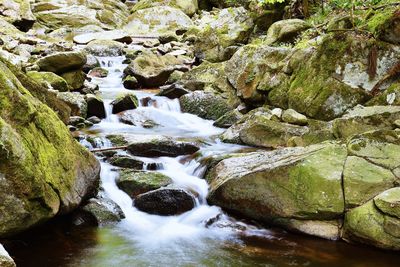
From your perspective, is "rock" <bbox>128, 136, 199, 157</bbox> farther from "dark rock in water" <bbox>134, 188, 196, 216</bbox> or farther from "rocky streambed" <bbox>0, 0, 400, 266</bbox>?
"dark rock in water" <bbox>134, 188, 196, 216</bbox>

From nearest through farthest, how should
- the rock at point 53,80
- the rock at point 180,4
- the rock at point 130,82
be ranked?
the rock at point 53,80 → the rock at point 130,82 → the rock at point 180,4

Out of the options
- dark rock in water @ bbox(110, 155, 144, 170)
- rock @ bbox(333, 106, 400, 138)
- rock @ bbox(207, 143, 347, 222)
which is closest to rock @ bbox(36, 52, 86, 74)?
dark rock in water @ bbox(110, 155, 144, 170)

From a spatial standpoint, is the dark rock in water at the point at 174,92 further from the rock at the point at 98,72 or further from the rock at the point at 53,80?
the rock at the point at 98,72

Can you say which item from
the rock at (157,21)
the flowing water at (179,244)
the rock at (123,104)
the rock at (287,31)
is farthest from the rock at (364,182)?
the rock at (157,21)

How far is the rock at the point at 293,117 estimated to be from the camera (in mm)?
9508

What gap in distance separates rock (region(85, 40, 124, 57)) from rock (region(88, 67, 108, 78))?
8.90 ft

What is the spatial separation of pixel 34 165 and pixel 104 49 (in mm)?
14976

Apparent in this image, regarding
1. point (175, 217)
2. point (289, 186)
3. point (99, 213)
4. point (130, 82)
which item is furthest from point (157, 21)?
point (289, 186)

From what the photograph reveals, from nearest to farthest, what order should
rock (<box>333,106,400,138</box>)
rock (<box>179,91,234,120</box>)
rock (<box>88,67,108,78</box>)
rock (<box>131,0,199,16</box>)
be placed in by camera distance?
rock (<box>333,106,400,138</box>) → rock (<box>179,91,234,120</box>) → rock (<box>88,67,108,78</box>) → rock (<box>131,0,199,16</box>)

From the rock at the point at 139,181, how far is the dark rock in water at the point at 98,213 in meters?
0.43

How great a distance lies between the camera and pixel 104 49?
19062 millimetres

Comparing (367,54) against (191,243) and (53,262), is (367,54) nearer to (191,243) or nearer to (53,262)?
(191,243)

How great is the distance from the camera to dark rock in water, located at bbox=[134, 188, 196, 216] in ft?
21.0

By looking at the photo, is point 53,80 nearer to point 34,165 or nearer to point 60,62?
point 60,62
